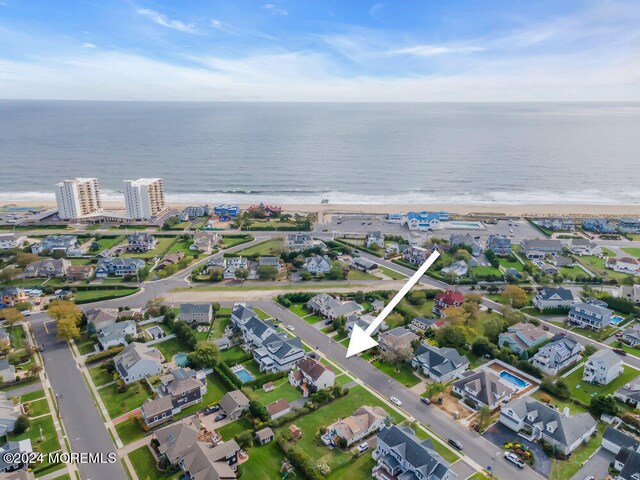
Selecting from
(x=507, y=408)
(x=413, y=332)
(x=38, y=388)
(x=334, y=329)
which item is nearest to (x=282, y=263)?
(x=334, y=329)

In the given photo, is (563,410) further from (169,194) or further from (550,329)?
(169,194)

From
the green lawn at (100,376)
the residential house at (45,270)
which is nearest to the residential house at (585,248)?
the green lawn at (100,376)

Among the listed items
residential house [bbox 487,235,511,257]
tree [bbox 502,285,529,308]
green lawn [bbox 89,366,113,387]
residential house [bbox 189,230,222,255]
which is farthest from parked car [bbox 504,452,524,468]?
residential house [bbox 189,230,222,255]

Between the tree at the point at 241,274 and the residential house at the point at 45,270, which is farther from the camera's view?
the residential house at the point at 45,270

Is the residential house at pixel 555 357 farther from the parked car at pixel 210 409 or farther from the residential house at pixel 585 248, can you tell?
the residential house at pixel 585 248

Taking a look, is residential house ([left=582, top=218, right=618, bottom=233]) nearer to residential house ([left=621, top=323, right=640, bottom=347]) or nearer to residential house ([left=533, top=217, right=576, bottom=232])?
residential house ([left=533, top=217, right=576, bottom=232])

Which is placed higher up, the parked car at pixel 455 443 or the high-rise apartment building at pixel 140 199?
the high-rise apartment building at pixel 140 199
